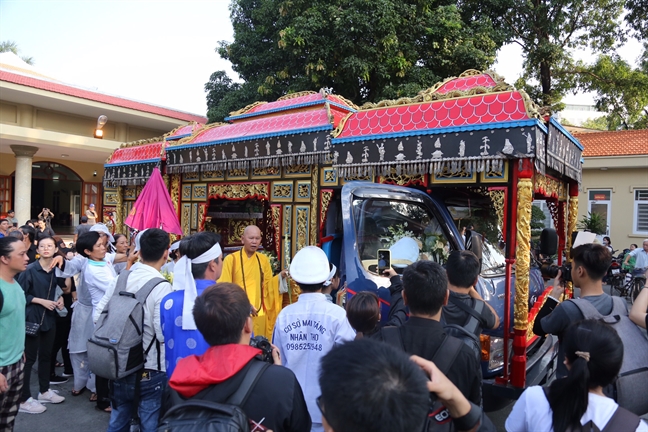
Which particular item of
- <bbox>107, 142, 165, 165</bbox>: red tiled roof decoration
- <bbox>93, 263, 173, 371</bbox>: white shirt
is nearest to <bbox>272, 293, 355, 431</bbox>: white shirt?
<bbox>93, 263, 173, 371</bbox>: white shirt

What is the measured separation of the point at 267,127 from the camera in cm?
732

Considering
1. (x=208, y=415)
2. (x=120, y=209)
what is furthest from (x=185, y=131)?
(x=208, y=415)

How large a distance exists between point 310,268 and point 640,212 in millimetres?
17376

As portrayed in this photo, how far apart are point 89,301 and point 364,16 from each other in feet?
35.1

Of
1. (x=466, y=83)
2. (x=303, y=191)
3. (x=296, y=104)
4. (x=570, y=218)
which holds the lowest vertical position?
(x=570, y=218)

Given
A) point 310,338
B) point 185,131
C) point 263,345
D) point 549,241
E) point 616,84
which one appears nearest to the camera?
point 263,345

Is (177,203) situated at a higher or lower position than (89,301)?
higher

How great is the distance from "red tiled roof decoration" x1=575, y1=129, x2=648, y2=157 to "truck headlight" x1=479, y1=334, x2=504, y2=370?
14358 mm

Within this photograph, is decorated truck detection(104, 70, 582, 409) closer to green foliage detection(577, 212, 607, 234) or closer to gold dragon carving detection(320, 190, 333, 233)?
gold dragon carving detection(320, 190, 333, 233)

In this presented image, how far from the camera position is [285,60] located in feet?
50.0

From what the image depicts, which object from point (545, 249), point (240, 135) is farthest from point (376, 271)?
point (240, 135)

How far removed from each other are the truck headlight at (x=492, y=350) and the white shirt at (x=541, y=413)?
7.40 ft

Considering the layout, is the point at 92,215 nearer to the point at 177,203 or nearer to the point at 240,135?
the point at 177,203

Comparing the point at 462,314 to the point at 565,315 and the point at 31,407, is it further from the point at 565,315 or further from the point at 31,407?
the point at 31,407
